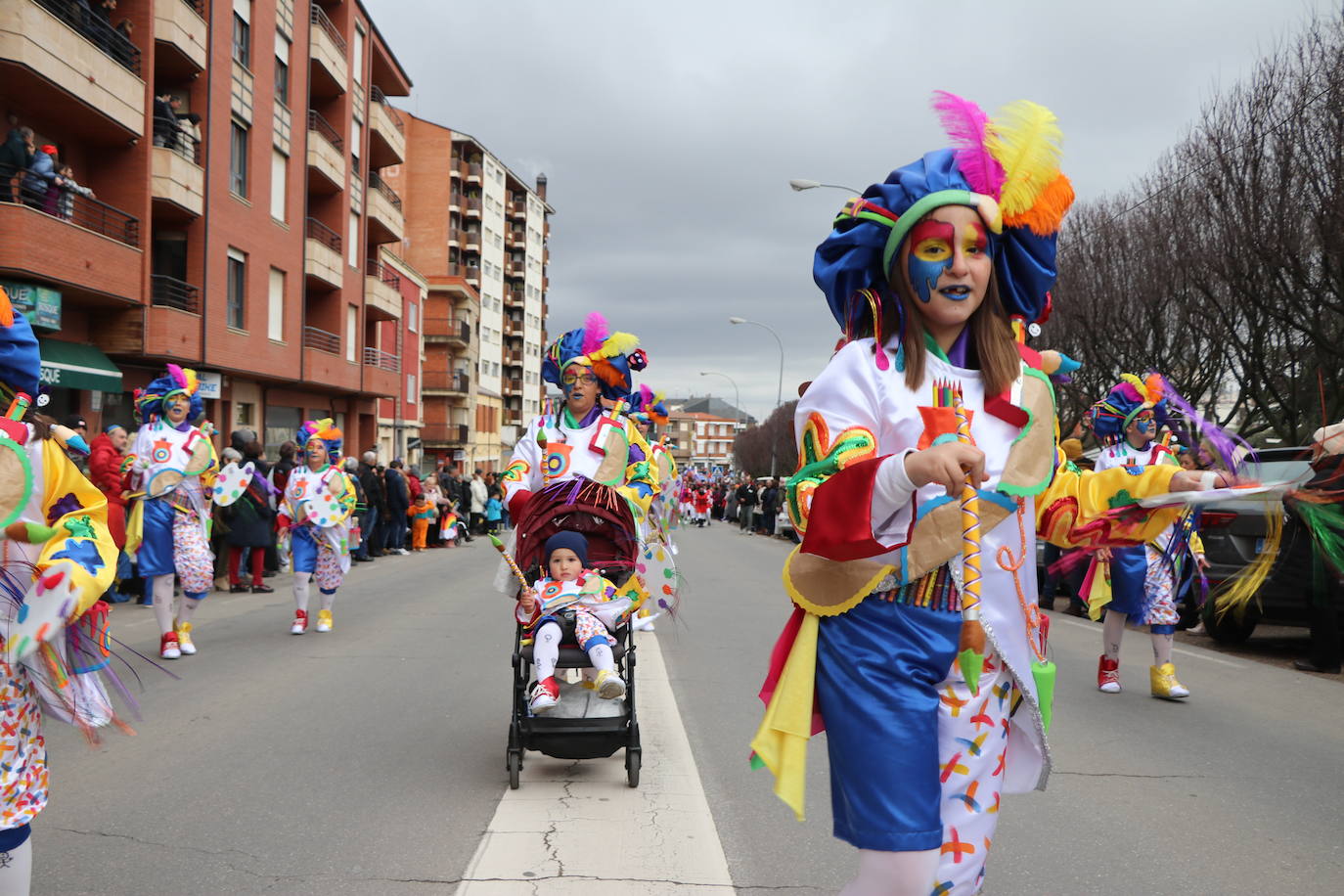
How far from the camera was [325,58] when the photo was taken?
32.4m


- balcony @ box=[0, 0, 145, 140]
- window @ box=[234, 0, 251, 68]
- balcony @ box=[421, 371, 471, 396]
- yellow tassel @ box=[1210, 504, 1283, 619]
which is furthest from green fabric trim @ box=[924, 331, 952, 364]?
balcony @ box=[421, 371, 471, 396]

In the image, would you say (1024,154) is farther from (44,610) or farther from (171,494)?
(171,494)

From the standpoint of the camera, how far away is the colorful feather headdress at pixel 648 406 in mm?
8148

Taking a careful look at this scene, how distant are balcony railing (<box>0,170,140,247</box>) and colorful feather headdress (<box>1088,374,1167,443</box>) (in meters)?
15.7

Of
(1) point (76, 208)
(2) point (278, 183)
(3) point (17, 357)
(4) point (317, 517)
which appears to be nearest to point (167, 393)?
(4) point (317, 517)

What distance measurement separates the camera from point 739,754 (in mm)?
6027

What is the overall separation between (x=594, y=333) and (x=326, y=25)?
30446 mm

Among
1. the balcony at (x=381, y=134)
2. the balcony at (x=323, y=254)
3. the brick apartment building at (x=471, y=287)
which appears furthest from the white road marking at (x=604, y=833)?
the brick apartment building at (x=471, y=287)

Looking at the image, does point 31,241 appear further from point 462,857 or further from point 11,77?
point 462,857

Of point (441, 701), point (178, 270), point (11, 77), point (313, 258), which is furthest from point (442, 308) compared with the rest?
point (441, 701)

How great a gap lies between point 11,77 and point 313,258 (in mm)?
14910

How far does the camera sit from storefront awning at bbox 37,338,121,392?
1703 centimetres

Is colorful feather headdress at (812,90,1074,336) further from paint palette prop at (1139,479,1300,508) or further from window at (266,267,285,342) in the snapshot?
window at (266,267,285,342)

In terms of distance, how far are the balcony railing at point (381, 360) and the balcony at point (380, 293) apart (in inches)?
53.2
